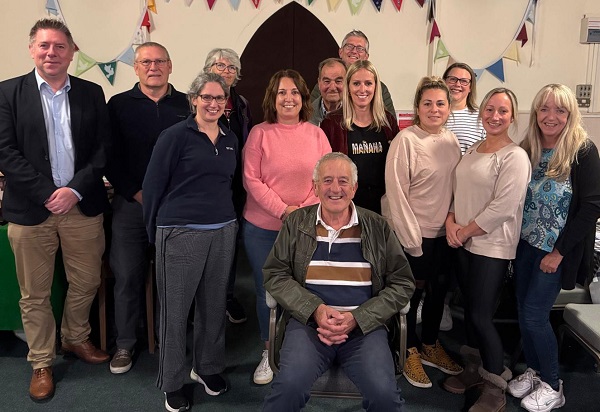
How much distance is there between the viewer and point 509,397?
2.31 metres

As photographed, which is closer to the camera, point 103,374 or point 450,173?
point 450,173

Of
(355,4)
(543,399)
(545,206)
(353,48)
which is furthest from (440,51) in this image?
(543,399)

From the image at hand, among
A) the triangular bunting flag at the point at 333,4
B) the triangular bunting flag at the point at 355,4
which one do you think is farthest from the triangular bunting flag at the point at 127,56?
the triangular bunting flag at the point at 355,4

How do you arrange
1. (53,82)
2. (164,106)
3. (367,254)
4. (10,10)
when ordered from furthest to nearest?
1. (10,10)
2. (164,106)
3. (53,82)
4. (367,254)

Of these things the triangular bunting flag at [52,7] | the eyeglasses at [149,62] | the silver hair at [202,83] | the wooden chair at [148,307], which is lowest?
the wooden chair at [148,307]

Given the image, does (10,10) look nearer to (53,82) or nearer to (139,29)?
(139,29)

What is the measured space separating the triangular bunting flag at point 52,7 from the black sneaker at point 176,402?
3.24 m

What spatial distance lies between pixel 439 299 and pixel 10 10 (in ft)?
12.8

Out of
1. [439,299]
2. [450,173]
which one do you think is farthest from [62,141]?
[439,299]

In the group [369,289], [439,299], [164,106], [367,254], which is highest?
[164,106]

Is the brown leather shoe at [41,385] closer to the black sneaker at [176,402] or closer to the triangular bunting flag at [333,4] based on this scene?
the black sneaker at [176,402]

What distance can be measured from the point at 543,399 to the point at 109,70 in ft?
12.4

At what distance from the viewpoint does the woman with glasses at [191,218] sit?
6.58ft

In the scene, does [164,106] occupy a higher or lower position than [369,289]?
higher
